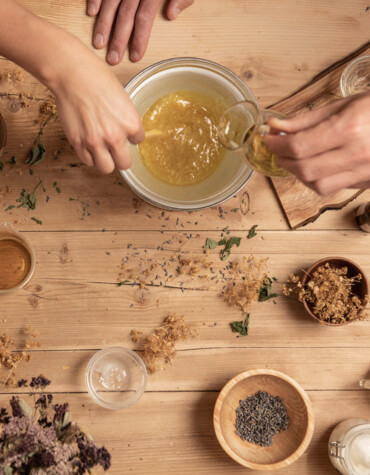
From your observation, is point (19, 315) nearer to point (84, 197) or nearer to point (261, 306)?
point (84, 197)

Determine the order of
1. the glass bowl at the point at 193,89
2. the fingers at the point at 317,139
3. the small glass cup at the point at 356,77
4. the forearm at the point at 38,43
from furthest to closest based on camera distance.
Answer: the small glass cup at the point at 356,77, the glass bowl at the point at 193,89, the forearm at the point at 38,43, the fingers at the point at 317,139

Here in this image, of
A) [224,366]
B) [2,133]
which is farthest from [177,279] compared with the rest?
[2,133]

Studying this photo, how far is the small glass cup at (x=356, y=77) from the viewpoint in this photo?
1.34 meters

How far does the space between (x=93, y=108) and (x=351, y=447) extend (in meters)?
1.10

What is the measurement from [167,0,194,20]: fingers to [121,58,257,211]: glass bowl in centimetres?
17

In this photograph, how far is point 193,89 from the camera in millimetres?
1316

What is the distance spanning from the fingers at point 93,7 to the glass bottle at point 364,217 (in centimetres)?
91

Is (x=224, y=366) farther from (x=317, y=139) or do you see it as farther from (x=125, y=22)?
(x=125, y=22)

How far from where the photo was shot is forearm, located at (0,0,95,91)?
0.99m

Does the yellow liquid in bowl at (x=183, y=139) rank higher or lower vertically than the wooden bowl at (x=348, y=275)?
higher

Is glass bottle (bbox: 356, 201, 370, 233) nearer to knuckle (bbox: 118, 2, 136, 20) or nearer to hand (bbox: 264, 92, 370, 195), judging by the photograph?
hand (bbox: 264, 92, 370, 195)

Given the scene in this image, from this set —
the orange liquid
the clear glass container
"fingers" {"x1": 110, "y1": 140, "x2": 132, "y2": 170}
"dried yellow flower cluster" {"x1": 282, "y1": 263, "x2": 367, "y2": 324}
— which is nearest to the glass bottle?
"dried yellow flower cluster" {"x1": 282, "y1": 263, "x2": 367, "y2": 324}

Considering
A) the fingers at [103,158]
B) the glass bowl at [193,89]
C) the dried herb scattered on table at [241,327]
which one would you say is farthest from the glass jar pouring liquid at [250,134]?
the dried herb scattered on table at [241,327]

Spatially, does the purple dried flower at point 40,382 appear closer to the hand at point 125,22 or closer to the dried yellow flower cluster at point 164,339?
the dried yellow flower cluster at point 164,339
